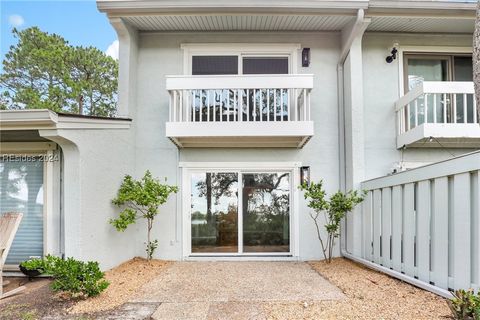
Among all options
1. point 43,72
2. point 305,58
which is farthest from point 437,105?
point 43,72

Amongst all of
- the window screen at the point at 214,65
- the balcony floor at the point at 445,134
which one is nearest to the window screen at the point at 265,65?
the window screen at the point at 214,65

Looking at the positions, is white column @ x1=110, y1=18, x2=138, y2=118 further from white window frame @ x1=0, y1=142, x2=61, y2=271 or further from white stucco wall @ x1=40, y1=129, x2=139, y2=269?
white window frame @ x1=0, y1=142, x2=61, y2=271

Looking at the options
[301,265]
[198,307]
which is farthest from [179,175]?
[198,307]

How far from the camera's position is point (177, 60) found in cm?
734

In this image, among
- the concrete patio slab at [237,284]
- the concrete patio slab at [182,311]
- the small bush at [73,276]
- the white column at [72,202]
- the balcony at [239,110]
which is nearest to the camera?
the concrete patio slab at [182,311]

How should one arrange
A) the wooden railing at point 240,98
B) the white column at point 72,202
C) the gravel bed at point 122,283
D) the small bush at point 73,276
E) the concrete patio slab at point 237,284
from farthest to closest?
the wooden railing at point 240,98, the white column at point 72,202, the concrete patio slab at point 237,284, the small bush at point 73,276, the gravel bed at point 122,283

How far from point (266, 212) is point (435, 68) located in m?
5.03

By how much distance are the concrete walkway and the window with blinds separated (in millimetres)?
2560

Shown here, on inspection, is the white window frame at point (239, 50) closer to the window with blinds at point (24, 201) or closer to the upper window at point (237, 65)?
the upper window at point (237, 65)

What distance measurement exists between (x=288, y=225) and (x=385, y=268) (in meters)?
2.24

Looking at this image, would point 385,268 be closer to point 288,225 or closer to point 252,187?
point 288,225

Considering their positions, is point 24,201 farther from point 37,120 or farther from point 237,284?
point 237,284

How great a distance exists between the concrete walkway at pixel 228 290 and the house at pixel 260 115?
1.17 meters

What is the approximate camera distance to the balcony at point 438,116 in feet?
19.9
